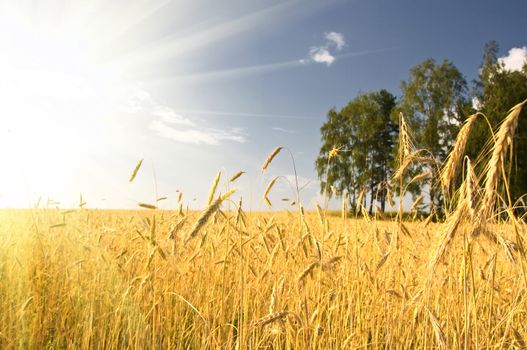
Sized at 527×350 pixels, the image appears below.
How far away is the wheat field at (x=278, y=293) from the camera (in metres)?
2.18

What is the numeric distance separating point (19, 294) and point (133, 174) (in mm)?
1647

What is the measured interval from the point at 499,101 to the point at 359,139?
14214 mm

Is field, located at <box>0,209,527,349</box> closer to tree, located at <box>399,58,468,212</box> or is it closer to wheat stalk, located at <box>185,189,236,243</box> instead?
wheat stalk, located at <box>185,189,236,243</box>

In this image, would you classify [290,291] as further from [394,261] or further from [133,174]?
[133,174]

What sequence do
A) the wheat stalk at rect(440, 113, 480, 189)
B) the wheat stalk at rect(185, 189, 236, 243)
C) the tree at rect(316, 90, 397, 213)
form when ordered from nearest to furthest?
1. the wheat stalk at rect(185, 189, 236, 243)
2. the wheat stalk at rect(440, 113, 480, 189)
3. the tree at rect(316, 90, 397, 213)

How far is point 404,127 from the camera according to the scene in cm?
256

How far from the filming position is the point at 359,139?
4009cm

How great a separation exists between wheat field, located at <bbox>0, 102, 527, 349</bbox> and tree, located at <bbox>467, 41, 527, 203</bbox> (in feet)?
89.8

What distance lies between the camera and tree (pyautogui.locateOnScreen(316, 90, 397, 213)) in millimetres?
38947

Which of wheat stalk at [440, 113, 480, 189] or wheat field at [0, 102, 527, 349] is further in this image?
wheat field at [0, 102, 527, 349]

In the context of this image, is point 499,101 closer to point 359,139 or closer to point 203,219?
point 359,139

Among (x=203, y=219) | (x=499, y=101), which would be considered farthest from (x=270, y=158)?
(x=499, y=101)

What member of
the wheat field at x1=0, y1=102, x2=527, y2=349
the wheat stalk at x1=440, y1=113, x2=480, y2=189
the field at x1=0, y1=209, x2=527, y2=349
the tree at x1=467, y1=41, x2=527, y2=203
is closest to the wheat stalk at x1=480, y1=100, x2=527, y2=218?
the wheat field at x1=0, y1=102, x2=527, y2=349

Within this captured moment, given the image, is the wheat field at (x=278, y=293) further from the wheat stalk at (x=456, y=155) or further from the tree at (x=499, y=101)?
the tree at (x=499, y=101)
